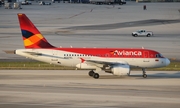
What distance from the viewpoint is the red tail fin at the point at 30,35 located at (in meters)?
50.9

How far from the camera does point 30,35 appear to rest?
51.2 meters

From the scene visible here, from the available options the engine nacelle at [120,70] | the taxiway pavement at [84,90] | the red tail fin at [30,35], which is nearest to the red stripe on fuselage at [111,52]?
the engine nacelle at [120,70]

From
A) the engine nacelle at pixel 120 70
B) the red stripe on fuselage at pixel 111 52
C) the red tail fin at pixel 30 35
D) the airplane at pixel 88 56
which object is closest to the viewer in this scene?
the engine nacelle at pixel 120 70

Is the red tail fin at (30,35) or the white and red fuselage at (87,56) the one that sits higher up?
the red tail fin at (30,35)

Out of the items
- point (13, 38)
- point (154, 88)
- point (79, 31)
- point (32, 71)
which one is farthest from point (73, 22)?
point (154, 88)

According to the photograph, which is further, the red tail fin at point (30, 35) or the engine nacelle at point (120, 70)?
the red tail fin at point (30, 35)

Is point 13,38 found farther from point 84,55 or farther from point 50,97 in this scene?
point 50,97

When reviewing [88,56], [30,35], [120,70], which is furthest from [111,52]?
[30,35]

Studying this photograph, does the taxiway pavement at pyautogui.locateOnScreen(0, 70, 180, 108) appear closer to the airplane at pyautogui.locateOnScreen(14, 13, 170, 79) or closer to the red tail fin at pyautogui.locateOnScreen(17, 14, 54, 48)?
the airplane at pyautogui.locateOnScreen(14, 13, 170, 79)

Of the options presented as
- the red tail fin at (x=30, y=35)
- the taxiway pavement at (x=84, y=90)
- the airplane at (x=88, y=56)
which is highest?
the red tail fin at (x=30, y=35)

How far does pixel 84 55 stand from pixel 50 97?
11.1 meters

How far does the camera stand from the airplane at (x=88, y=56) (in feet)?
164

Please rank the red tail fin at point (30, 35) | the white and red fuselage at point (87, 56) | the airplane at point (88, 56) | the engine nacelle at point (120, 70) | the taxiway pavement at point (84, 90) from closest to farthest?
1. the taxiway pavement at point (84, 90)
2. the engine nacelle at point (120, 70)
3. the airplane at point (88, 56)
4. the white and red fuselage at point (87, 56)
5. the red tail fin at point (30, 35)

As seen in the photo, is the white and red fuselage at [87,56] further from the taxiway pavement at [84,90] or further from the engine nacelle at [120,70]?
the taxiway pavement at [84,90]
